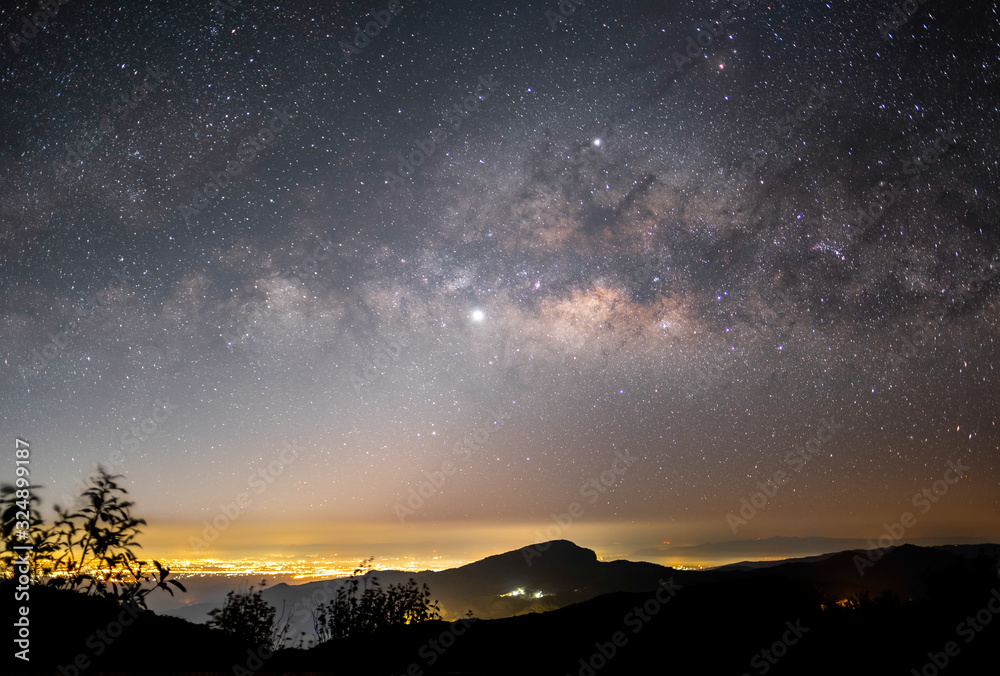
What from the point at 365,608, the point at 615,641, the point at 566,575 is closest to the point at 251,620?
the point at 365,608

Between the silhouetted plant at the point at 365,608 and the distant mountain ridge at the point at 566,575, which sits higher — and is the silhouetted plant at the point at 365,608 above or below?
above

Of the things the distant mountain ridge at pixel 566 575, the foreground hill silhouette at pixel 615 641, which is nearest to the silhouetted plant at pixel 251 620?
the foreground hill silhouette at pixel 615 641

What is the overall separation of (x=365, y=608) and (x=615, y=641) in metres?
4.11

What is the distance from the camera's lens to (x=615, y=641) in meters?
8.53

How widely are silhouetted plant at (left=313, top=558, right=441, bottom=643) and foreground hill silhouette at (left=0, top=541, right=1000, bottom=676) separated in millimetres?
592

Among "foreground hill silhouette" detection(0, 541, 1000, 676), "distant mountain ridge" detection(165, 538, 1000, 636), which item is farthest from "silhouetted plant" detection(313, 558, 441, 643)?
"distant mountain ridge" detection(165, 538, 1000, 636)

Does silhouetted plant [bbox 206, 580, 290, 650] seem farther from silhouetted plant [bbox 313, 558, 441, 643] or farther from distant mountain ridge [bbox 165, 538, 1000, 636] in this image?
distant mountain ridge [bbox 165, 538, 1000, 636]

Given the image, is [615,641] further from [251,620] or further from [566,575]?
[566,575]

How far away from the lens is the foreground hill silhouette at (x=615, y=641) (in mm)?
6145

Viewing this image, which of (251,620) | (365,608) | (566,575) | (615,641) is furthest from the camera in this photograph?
(566,575)

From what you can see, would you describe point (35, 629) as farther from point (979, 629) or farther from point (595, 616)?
point (979, 629)

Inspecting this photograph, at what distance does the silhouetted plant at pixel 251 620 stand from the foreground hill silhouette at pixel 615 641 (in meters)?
0.42

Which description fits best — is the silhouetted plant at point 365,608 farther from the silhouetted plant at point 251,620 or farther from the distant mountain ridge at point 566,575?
the distant mountain ridge at point 566,575

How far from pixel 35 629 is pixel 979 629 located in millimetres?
12891
